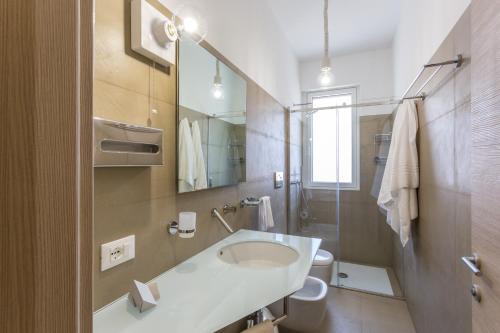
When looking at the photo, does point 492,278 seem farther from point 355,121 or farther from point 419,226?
point 355,121

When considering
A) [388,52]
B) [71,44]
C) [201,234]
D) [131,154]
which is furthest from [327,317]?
[388,52]

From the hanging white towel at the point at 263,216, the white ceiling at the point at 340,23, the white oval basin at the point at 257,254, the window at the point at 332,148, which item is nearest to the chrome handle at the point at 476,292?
the white oval basin at the point at 257,254

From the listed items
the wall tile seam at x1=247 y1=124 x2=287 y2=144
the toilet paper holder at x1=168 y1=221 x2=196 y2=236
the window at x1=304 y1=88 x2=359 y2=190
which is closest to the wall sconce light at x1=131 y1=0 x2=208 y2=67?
the toilet paper holder at x1=168 y1=221 x2=196 y2=236

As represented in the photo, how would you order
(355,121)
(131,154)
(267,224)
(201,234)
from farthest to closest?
(355,121)
(267,224)
(201,234)
(131,154)

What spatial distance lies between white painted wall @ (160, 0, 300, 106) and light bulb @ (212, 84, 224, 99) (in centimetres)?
26

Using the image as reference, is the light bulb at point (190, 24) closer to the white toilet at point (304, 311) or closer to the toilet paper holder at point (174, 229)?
the toilet paper holder at point (174, 229)

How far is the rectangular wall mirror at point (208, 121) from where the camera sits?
117 cm

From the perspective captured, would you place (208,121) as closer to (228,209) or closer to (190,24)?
(190,24)

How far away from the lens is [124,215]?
2.91ft

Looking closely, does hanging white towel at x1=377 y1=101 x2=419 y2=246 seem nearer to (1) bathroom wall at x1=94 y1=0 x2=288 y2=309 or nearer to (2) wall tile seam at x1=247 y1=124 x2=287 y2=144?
(2) wall tile seam at x1=247 y1=124 x2=287 y2=144

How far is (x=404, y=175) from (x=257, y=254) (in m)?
1.31

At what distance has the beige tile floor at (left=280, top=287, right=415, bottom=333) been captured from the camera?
1868 millimetres

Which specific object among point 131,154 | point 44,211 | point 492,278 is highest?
point 131,154

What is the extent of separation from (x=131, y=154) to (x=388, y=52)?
3.42 m
